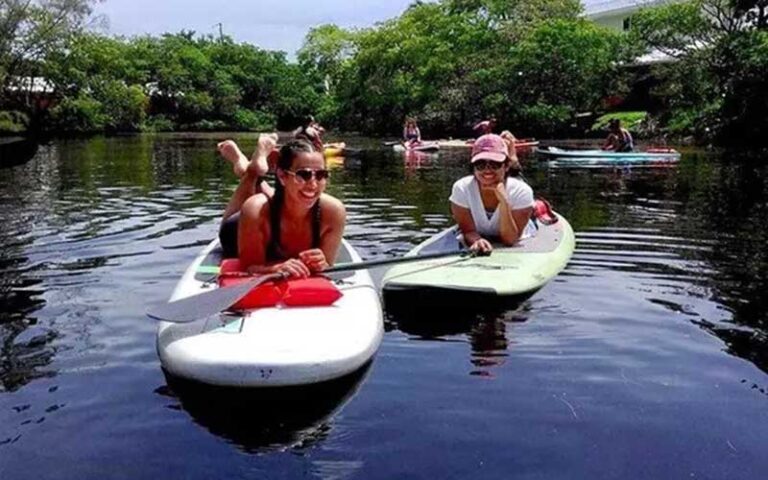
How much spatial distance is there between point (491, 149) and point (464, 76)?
37413 millimetres

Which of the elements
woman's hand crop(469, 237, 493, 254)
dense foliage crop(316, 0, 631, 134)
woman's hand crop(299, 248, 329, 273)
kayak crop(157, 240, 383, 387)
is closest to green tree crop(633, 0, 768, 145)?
dense foliage crop(316, 0, 631, 134)

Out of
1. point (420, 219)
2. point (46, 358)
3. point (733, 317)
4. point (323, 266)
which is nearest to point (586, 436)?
point (323, 266)

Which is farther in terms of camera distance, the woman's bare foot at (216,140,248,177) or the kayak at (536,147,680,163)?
the kayak at (536,147,680,163)

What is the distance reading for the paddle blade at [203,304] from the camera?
452 cm

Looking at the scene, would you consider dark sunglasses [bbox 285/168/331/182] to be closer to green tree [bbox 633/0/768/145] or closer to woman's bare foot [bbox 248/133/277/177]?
woman's bare foot [bbox 248/133/277/177]

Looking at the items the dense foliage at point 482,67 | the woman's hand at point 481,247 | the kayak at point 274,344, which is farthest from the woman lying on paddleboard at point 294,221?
the dense foliage at point 482,67

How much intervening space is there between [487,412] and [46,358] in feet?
8.76

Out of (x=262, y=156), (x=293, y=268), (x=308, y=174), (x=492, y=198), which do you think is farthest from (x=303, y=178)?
(x=492, y=198)

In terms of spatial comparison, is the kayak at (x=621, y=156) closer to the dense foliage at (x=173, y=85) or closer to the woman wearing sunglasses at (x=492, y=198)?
the woman wearing sunglasses at (x=492, y=198)

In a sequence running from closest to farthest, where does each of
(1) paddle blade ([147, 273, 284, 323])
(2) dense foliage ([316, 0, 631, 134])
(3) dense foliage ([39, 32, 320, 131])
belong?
(1) paddle blade ([147, 273, 284, 323])
(2) dense foliage ([316, 0, 631, 134])
(3) dense foliage ([39, 32, 320, 131])

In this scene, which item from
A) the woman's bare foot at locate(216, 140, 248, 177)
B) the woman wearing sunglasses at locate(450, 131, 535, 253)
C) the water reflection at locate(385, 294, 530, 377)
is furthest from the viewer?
the woman wearing sunglasses at locate(450, 131, 535, 253)

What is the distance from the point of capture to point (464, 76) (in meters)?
43.3

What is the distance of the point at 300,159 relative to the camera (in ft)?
16.3

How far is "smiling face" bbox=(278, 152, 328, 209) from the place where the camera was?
4.96m
